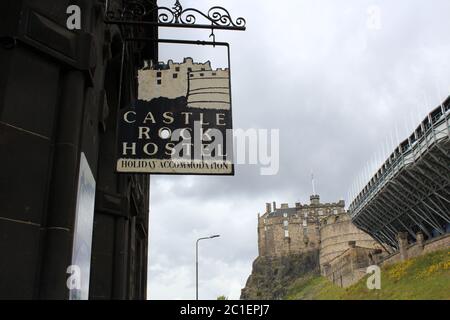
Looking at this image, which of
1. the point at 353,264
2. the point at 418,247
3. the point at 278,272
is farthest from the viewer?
the point at 278,272

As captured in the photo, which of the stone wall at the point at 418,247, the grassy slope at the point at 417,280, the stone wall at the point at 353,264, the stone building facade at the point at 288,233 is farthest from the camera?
the stone building facade at the point at 288,233

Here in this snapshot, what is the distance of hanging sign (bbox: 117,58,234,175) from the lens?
5.70m

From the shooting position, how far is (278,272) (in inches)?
4395

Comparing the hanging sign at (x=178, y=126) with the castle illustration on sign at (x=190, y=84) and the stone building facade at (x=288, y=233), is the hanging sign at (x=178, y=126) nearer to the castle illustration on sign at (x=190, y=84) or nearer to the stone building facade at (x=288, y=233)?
the castle illustration on sign at (x=190, y=84)

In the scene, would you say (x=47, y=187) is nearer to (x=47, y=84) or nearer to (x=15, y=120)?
(x=15, y=120)

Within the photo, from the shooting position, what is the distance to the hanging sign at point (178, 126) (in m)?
5.70

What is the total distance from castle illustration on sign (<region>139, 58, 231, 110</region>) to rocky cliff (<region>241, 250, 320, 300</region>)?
349 feet

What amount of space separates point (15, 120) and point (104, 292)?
188 inches

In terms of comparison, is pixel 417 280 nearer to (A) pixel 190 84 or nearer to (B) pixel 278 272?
(A) pixel 190 84

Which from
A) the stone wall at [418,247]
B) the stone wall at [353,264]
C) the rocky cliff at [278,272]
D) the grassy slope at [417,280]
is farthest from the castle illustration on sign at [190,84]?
the rocky cliff at [278,272]

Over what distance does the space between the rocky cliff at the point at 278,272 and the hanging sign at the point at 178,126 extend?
106 m

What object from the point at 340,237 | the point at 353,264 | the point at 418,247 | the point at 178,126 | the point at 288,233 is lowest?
the point at 178,126

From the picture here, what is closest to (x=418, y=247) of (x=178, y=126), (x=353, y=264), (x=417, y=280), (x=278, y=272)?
(x=417, y=280)

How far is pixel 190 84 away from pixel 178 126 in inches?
25.0
